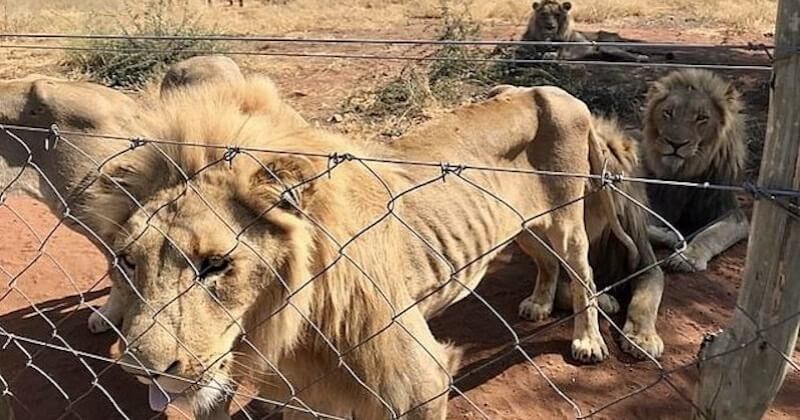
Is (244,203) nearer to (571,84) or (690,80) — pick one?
(690,80)

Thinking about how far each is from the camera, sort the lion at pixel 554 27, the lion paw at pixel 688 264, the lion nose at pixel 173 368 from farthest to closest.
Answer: the lion at pixel 554 27 < the lion paw at pixel 688 264 < the lion nose at pixel 173 368

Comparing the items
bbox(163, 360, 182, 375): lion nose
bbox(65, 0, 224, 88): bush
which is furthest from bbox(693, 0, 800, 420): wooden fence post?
bbox(65, 0, 224, 88): bush

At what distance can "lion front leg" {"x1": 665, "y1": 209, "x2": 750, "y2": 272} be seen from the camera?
17.5 feet

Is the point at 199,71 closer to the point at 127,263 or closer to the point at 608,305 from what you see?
the point at 608,305

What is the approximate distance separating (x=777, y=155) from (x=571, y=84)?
26.3ft

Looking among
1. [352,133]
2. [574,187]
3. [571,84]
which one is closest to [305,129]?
[574,187]

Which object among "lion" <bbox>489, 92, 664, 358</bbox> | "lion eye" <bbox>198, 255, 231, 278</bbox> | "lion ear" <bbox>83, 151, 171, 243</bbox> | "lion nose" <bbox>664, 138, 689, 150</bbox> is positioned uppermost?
"lion ear" <bbox>83, 151, 171, 243</bbox>

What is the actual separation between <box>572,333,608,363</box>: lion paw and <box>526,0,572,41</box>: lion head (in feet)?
30.1

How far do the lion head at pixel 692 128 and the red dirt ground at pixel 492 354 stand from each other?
24.3 inches

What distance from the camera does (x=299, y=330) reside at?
8.48 ft

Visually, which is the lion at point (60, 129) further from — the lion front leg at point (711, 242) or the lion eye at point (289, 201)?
the lion front leg at point (711, 242)

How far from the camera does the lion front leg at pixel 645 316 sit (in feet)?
14.6

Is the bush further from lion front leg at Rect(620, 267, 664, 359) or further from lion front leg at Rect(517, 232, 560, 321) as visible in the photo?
lion front leg at Rect(620, 267, 664, 359)

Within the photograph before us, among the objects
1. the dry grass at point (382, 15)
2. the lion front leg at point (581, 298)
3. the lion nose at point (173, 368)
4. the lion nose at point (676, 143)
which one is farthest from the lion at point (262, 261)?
the dry grass at point (382, 15)
